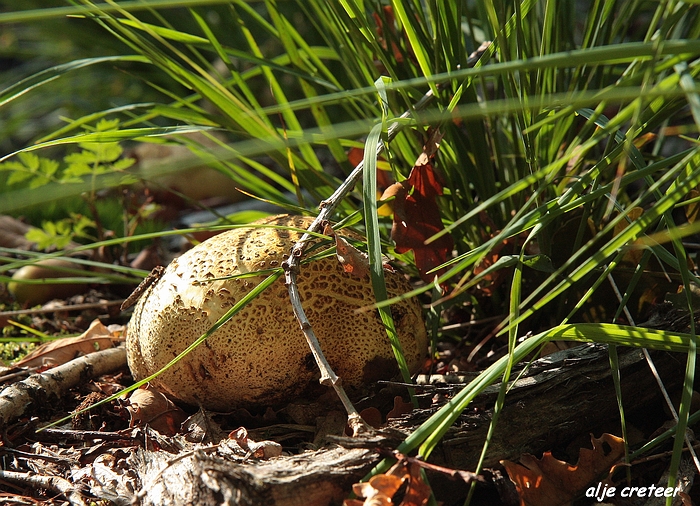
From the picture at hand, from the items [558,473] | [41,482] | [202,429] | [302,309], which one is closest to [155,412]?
[202,429]

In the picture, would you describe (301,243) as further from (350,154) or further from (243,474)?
(350,154)

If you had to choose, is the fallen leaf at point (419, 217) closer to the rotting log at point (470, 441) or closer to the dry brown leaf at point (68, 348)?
the rotting log at point (470, 441)

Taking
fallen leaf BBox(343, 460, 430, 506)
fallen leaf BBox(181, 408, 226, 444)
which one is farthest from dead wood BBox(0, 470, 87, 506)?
fallen leaf BBox(343, 460, 430, 506)

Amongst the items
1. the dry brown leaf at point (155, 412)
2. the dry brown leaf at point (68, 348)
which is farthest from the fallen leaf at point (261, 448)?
the dry brown leaf at point (68, 348)

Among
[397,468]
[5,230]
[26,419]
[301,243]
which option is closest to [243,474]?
[397,468]

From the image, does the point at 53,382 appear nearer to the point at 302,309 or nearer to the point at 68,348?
the point at 68,348

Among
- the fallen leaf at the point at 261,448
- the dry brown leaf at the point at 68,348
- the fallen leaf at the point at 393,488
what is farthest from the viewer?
the dry brown leaf at the point at 68,348
